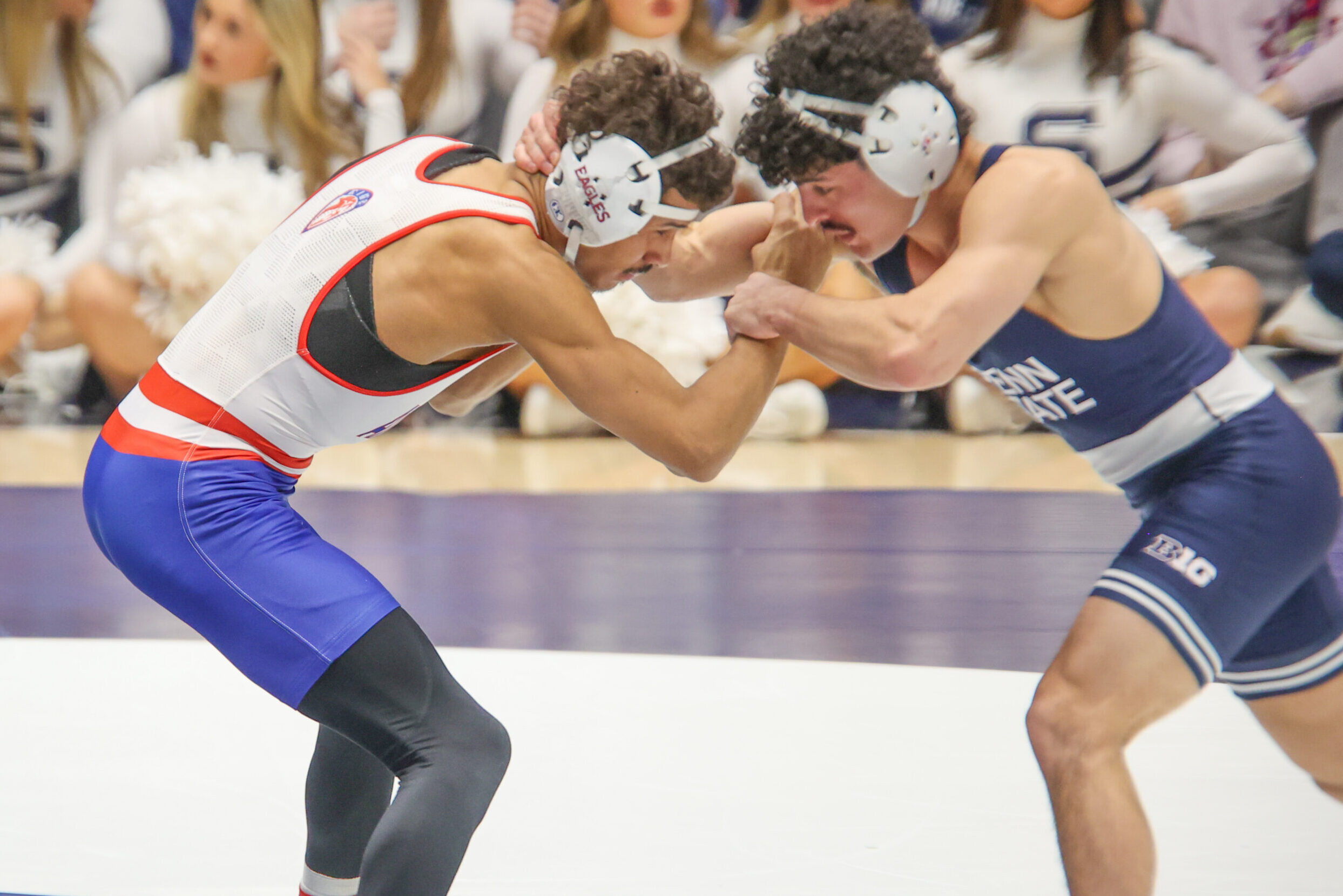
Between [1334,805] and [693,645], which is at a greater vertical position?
[1334,805]

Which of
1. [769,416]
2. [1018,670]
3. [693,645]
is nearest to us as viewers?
[1018,670]

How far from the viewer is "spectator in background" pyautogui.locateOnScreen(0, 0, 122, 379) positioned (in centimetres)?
679

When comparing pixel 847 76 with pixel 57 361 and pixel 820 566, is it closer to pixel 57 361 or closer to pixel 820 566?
pixel 820 566

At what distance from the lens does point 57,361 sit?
272 inches

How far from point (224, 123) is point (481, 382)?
5.11 m

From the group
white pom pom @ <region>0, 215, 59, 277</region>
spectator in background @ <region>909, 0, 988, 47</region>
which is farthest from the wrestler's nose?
white pom pom @ <region>0, 215, 59, 277</region>

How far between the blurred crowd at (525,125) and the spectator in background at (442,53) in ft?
0.04

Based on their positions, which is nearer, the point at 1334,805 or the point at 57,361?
the point at 1334,805

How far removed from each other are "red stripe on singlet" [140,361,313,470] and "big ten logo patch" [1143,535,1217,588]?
1.22 m

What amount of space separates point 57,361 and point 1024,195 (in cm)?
623

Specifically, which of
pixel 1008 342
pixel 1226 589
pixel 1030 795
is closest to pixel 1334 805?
pixel 1030 795

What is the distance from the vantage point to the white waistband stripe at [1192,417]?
202cm

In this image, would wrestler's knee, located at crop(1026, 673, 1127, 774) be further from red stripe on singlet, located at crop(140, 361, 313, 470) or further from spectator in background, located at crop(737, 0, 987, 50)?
spectator in background, located at crop(737, 0, 987, 50)

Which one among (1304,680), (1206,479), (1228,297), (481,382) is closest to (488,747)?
(481,382)
